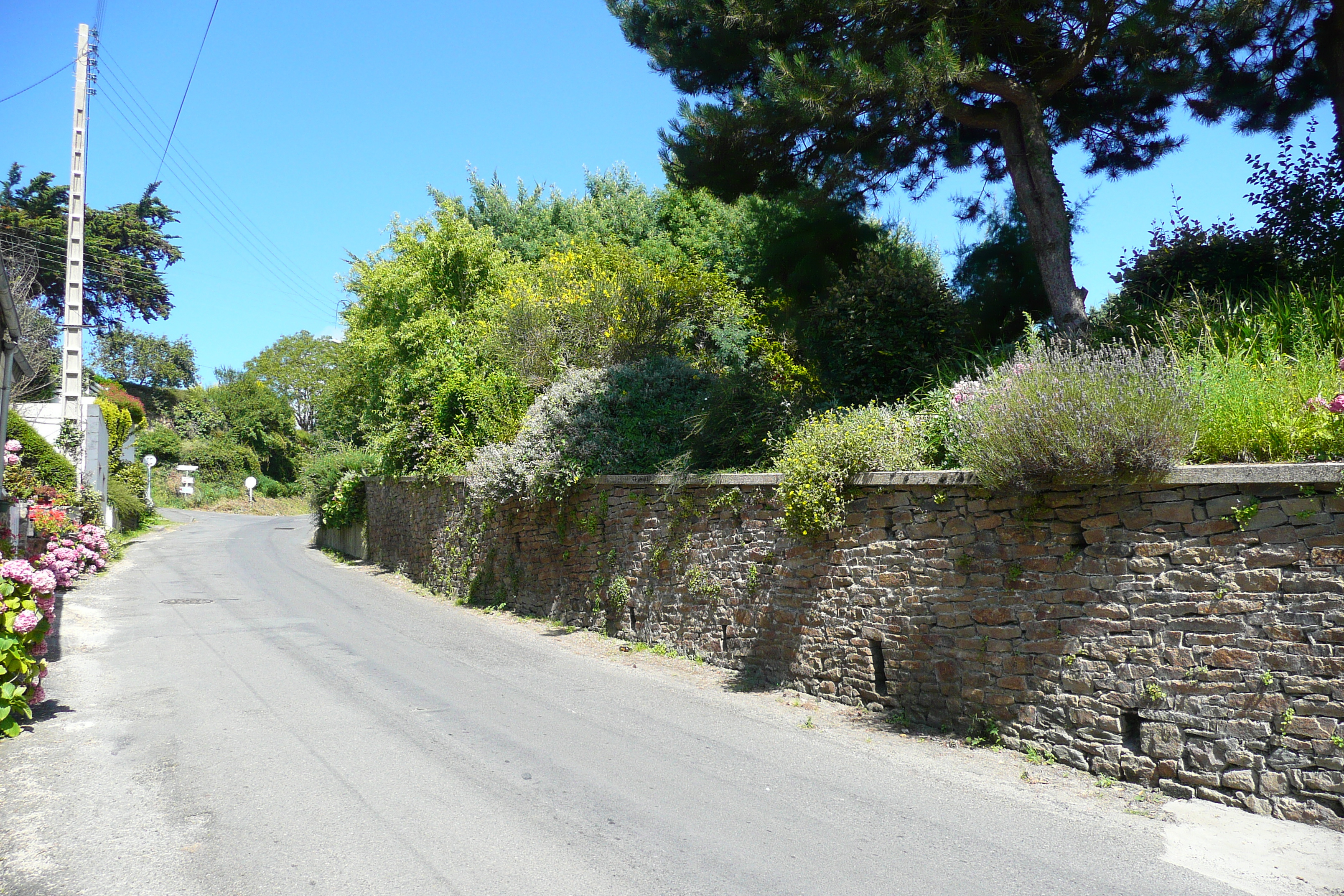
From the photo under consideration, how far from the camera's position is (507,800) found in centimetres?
521

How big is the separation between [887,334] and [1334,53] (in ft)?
17.9

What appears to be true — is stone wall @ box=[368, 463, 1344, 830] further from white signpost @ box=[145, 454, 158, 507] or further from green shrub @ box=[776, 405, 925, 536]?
white signpost @ box=[145, 454, 158, 507]

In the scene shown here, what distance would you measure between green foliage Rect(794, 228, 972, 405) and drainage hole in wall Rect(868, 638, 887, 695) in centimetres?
316

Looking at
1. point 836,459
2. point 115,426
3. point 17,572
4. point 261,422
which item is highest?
point 261,422

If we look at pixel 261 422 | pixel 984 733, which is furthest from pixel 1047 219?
pixel 261 422

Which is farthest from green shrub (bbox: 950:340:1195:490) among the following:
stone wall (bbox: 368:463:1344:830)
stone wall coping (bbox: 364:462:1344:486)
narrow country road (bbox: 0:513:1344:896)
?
narrow country road (bbox: 0:513:1344:896)

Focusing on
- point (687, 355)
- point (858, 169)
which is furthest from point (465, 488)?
point (858, 169)

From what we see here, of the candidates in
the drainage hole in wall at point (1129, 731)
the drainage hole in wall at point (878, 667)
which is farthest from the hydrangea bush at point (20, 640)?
the drainage hole in wall at point (1129, 731)

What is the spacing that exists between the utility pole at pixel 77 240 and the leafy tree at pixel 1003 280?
2130 centimetres

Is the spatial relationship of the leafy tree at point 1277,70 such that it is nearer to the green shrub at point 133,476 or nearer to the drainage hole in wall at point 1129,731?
the drainage hole in wall at point 1129,731

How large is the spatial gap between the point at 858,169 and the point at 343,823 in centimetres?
919

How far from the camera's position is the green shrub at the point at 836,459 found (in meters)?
7.56

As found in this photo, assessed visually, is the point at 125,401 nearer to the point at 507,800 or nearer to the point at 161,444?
the point at 161,444

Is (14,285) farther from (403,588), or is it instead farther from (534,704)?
→ (534,704)
